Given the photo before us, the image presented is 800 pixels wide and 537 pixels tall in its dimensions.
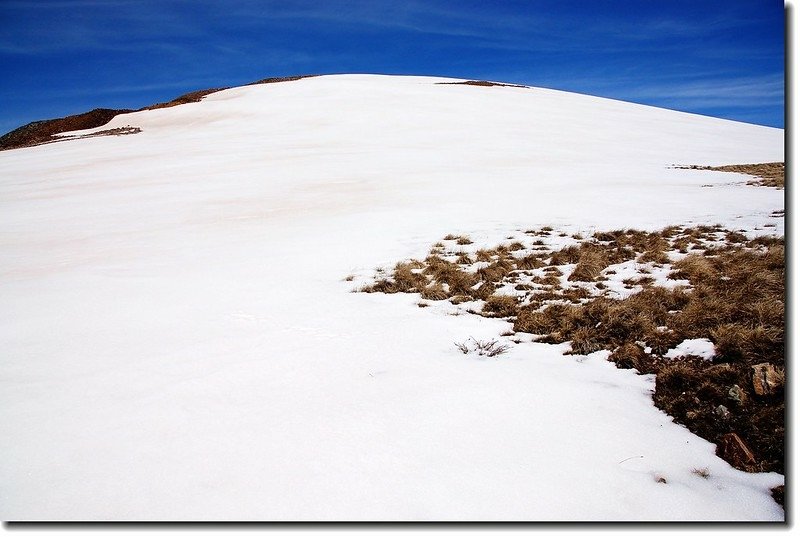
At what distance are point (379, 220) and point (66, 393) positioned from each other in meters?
7.73

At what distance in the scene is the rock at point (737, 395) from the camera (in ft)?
10.8

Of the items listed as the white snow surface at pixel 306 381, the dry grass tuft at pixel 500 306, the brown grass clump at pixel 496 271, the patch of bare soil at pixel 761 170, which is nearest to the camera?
the white snow surface at pixel 306 381

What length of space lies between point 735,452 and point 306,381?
3293 millimetres

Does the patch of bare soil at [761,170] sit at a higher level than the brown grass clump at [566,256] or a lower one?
higher

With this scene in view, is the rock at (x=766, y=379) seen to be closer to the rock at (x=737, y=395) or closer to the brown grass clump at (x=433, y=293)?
the rock at (x=737, y=395)

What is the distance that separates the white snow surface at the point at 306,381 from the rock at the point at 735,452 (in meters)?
0.06

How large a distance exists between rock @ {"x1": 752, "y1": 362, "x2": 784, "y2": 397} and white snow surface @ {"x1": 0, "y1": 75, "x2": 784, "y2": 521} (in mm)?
692

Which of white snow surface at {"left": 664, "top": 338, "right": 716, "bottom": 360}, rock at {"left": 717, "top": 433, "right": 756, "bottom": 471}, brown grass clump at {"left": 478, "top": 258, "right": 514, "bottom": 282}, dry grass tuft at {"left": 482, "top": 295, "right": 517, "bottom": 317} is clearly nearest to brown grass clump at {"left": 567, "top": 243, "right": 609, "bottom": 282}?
brown grass clump at {"left": 478, "top": 258, "right": 514, "bottom": 282}

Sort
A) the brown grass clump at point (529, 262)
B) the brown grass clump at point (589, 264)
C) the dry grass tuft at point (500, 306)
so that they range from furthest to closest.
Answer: the brown grass clump at point (529, 262)
the brown grass clump at point (589, 264)
the dry grass tuft at point (500, 306)

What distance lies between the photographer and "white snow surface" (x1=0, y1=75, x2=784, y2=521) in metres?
2.68

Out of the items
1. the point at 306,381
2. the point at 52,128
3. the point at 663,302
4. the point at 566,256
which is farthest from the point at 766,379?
the point at 52,128

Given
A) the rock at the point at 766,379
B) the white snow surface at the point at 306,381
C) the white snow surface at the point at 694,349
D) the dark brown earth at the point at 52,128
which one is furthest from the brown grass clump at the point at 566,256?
the dark brown earth at the point at 52,128

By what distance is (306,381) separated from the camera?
4039mm

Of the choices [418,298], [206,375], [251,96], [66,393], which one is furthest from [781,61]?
[251,96]
